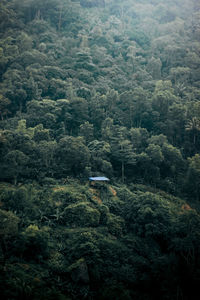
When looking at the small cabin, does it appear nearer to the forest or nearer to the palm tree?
the forest

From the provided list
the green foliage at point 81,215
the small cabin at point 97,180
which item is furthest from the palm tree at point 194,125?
the green foliage at point 81,215

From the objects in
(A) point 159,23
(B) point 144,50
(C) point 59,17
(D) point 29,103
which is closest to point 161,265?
(D) point 29,103

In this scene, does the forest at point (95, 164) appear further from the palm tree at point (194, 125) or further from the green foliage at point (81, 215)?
the palm tree at point (194, 125)

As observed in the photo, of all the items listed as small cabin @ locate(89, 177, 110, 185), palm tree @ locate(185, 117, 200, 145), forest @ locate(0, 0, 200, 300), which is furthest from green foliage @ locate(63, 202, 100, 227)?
palm tree @ locate(185, 117, 200, 145)

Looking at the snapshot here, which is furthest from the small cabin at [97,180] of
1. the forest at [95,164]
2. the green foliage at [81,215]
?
the green foliage at [81,215]

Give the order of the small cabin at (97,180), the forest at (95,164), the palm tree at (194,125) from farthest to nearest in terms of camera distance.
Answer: the palm tree at (194,125)
the small cabin at (97,180)
the forest at (95,164)

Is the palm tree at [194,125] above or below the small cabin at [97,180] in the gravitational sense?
above

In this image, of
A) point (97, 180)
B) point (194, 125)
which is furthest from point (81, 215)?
point (194, 125)

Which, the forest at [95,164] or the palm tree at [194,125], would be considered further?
the palm tree at [194,125]

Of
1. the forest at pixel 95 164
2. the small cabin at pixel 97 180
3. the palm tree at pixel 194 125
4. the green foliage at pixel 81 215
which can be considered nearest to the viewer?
the forest at pixel 95 164

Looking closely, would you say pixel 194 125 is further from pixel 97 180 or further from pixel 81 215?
pixel 81 215
